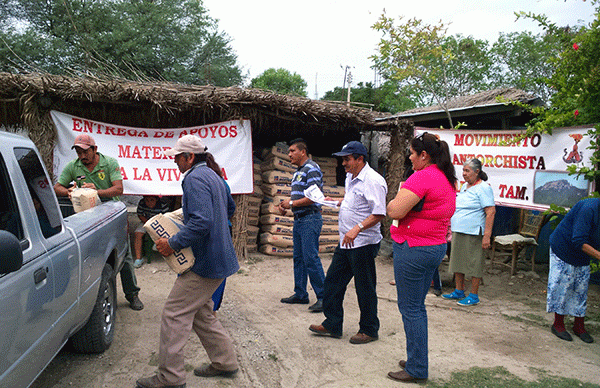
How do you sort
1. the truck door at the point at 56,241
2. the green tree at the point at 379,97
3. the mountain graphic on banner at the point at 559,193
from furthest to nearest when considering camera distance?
1. the green tree at the point at 379,97
2. the mountain graphic on banner at the point at 559,193
3. the truck door at the point at 56,241

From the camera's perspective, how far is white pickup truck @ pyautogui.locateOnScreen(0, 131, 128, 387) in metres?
1.99

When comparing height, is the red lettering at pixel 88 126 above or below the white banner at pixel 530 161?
above

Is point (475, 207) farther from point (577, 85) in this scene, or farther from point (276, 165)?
point (276, 165)

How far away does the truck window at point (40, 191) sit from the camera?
260 centimetres

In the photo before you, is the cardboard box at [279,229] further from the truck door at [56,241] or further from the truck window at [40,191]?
the truck window at [40,191]

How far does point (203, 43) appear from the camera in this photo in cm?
2694

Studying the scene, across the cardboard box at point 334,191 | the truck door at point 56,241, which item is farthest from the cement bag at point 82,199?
the cardboard box at point 334,191

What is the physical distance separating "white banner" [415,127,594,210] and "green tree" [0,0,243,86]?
16.0m

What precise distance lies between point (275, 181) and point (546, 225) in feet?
17.5

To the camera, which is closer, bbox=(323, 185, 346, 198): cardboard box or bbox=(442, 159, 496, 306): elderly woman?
bbox=(442, 159, 496, 306): elderly woman

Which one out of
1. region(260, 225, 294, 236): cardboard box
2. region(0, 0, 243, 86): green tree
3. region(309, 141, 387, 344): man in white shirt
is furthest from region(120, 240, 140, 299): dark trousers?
region(0, 0, 243, 86): green tree

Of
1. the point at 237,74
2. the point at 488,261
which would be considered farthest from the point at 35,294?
the point at 237,74

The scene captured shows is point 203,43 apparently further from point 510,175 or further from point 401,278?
point 401,278

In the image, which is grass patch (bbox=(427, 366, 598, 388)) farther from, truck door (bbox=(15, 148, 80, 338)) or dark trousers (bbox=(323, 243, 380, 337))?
truck door (bbox=(15, 148, 80, 338))
